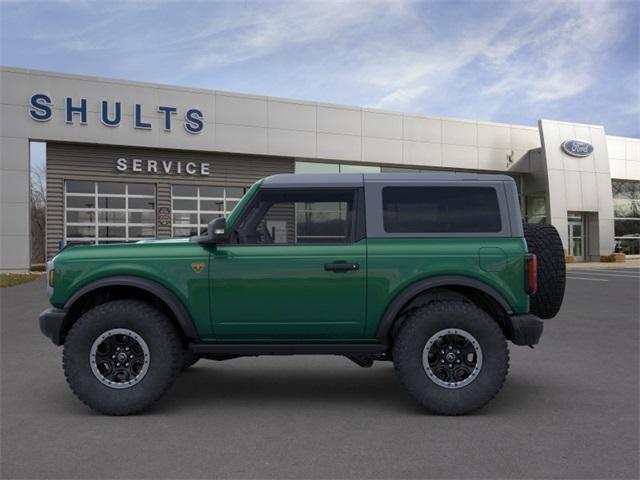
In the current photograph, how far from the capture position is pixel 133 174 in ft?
76.4

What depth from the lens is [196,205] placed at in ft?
80.1

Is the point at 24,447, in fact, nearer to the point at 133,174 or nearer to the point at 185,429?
the point at 185,429

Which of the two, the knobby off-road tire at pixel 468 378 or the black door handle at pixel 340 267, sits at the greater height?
the black door handle at pixel 340 267

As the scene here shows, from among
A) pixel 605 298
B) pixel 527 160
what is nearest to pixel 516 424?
pixel 605 298

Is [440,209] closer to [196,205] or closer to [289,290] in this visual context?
[289,290]

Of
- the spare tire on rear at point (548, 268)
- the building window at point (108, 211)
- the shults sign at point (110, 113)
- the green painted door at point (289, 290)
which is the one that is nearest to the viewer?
the green painted door at point (289, 290)

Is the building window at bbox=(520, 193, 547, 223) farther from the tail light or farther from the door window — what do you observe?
the door window

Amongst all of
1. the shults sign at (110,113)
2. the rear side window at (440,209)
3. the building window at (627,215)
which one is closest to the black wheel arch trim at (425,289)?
the rear side window at (440,209)

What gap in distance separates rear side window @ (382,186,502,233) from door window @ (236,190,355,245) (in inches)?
13.2

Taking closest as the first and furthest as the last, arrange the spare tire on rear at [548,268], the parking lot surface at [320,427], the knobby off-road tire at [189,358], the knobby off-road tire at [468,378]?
1. the parking lot surface at [320,427]
2. the knobby off-road tire at [468,378]
3. the spare tire on rear at [548,268]
4. the knobby off-road tire at [189,358]

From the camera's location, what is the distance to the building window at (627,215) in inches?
1300

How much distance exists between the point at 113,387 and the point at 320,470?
1.93 metres

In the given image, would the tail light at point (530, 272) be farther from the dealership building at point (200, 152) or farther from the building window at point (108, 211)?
the dealership building at point (200, 152)

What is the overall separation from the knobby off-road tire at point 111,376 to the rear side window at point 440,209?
198 cm
